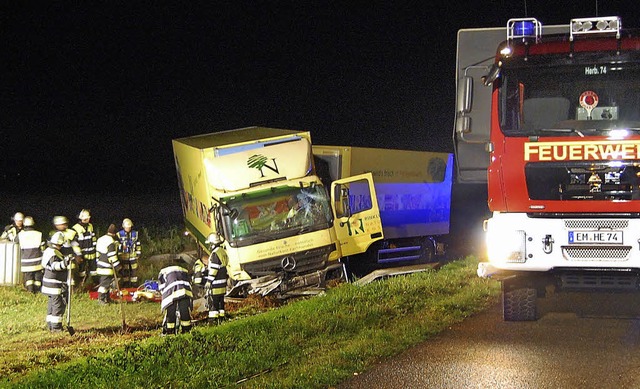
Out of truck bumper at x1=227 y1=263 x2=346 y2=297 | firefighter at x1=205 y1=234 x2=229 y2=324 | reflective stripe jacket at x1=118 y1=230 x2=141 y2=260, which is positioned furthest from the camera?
reflective stripe jacket at x1=118 y1=230 x2=141 y2=260

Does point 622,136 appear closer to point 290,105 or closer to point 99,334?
point 99,334

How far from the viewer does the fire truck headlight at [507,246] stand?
30.3 ft

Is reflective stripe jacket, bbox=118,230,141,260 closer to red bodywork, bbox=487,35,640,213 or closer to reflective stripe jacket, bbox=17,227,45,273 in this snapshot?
reflective stripe jacket, bbox=17,227,45,273

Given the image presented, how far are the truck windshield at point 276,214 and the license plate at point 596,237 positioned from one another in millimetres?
5665

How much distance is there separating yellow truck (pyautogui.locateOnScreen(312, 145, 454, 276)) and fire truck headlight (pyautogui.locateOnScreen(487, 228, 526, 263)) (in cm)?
717

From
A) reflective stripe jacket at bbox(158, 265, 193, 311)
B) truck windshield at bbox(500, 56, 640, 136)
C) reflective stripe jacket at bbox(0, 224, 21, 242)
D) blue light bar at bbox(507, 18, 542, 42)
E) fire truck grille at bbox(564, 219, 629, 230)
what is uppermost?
blue light bar at bbox(507, 18, 542, 42)

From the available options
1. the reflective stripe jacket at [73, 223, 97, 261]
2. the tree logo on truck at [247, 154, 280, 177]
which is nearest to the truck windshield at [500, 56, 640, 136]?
the tree logo on truck at [247, 154, 280, 177]

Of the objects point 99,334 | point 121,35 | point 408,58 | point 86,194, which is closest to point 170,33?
point 121,35

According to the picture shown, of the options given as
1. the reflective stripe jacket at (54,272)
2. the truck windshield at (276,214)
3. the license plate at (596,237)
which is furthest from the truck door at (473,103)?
the reflective stripe jacket at (54,272)

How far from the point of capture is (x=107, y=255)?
14000 millimetres

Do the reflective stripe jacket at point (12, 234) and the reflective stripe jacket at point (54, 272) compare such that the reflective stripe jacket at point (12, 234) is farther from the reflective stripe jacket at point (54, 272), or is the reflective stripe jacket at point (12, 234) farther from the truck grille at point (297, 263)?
the truck grille at point (297, 263)

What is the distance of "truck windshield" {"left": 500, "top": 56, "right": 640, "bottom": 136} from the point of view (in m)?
9.24

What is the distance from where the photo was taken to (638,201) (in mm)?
9055

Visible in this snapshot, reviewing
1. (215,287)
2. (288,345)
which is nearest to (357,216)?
(215,287)
